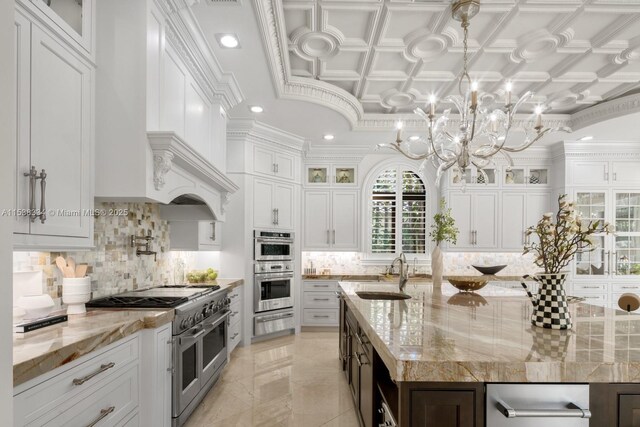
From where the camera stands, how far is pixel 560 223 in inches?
69.6

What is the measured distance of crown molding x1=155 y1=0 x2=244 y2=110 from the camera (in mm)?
2549

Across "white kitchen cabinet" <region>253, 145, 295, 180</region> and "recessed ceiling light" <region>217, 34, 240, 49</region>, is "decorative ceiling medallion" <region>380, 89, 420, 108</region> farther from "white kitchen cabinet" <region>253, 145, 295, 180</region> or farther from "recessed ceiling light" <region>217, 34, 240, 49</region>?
"recessed ceiling light" <region>217, 34, 240, 49</region>

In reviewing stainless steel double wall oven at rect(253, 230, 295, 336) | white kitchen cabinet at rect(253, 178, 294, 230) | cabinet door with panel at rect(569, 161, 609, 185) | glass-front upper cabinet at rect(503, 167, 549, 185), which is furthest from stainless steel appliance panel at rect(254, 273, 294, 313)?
cabinet door with panel at rect(569, 161, 609, 185)

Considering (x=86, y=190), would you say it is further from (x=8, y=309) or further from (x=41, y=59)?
(x=8, y=309)

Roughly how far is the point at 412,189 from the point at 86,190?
509cm

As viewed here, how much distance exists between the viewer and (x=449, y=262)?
6352mm

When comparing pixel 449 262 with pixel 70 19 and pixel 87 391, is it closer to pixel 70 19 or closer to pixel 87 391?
pixel 87 391

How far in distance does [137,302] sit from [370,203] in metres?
4.33

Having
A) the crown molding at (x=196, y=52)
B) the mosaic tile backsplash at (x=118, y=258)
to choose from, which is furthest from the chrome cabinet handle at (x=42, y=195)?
the crown molding at (x=196, y=52)

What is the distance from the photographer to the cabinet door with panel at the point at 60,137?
1688mm

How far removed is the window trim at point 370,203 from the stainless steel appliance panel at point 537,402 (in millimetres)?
4858

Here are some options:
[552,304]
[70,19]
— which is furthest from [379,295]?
[70,19]

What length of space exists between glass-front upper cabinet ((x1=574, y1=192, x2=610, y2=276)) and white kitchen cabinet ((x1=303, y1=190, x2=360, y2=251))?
11.0 ft

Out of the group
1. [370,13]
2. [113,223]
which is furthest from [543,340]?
[113,223]
